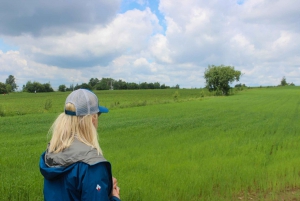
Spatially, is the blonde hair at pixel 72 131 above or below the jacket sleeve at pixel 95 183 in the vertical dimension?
above

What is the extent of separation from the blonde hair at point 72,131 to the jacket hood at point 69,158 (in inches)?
2.2

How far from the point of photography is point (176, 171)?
628 cm

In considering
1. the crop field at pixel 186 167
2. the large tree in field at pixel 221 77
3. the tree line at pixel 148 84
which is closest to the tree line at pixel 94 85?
the tree line at pixel 148 84

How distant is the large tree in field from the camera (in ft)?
212

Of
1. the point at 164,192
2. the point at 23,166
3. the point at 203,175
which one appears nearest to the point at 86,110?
the point at 164,192

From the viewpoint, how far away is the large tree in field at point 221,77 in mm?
64562

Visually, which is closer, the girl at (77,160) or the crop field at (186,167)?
the girl at (77,160)

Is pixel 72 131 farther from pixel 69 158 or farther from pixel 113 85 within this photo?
pixel 113 85

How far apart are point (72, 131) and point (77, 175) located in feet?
1.18

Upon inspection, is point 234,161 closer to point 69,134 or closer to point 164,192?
point 164,192

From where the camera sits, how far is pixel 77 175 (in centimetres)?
176

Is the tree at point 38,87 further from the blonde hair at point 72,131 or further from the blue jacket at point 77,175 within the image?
the blue jacket at point 77,175

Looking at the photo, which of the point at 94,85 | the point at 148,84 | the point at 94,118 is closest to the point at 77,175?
the point at 94,118

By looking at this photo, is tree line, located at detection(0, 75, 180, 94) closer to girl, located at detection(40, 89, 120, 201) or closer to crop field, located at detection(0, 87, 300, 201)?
crop field, located at detection(0, 87, 300, 201)
